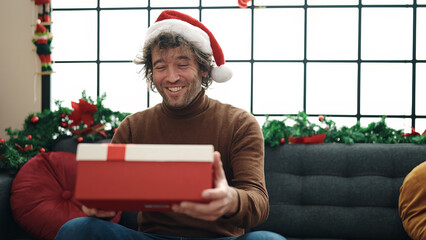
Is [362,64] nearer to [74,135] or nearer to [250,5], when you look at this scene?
[250,5]

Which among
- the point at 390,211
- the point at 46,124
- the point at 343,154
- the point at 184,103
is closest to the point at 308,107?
the point at 343,154

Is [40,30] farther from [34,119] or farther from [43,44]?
A: [34,119]

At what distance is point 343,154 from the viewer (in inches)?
71.4

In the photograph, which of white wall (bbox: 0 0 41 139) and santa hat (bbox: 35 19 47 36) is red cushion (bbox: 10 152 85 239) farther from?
santa hat (bbox: 35 19 47 36)

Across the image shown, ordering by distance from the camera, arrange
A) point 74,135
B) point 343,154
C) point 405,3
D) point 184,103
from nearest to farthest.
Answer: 1. point 184,103
2. point 343,154
3. point 74,135
4. point 405,3

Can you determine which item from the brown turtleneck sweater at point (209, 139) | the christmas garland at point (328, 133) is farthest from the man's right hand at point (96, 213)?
the christmas garland at point (328, 133)

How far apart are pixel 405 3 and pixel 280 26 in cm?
79

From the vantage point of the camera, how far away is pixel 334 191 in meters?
1.74

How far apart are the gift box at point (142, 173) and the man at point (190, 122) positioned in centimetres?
33

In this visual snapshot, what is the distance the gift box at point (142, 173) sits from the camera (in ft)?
2.33

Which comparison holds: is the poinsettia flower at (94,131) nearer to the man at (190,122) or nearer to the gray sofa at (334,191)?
the gray sofa at (334,191)

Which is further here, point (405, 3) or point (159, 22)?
point (405, 3)

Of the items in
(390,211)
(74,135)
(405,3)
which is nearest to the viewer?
(390,211)

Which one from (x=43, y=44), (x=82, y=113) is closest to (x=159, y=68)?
(x=82, y=113)
